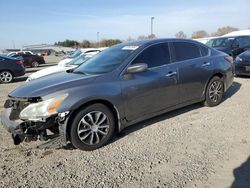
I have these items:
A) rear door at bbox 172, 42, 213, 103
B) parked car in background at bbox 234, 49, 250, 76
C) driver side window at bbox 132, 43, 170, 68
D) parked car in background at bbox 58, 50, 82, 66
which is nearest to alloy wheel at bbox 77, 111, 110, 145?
driver side window at bbox 132, 43, 170, 68

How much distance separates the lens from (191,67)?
509 centimetres

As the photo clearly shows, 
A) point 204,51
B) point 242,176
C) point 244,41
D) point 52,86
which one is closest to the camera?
point 242,176

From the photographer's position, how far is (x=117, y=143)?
13.5 feet

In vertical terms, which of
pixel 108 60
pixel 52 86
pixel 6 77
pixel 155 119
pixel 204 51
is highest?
pixel 204 51

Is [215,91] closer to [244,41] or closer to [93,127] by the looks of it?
[93,127]

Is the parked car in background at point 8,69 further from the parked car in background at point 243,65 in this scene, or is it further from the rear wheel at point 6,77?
the parked car in background at point 243,65

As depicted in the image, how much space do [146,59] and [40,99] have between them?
1.97 meters

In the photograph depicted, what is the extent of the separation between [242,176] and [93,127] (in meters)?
2.13

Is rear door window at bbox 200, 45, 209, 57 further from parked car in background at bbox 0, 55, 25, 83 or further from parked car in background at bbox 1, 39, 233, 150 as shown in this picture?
parked car in background at bbox 0, 55, 25, 83

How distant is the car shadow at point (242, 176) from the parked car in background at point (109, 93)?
1768mm

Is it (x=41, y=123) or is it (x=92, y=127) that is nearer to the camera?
(x=41, y=123)

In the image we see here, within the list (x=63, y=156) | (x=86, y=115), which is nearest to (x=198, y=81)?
Result: (x=86, y=115)

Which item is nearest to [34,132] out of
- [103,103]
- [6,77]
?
[103,103]

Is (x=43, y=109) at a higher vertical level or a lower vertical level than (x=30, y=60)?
higher
